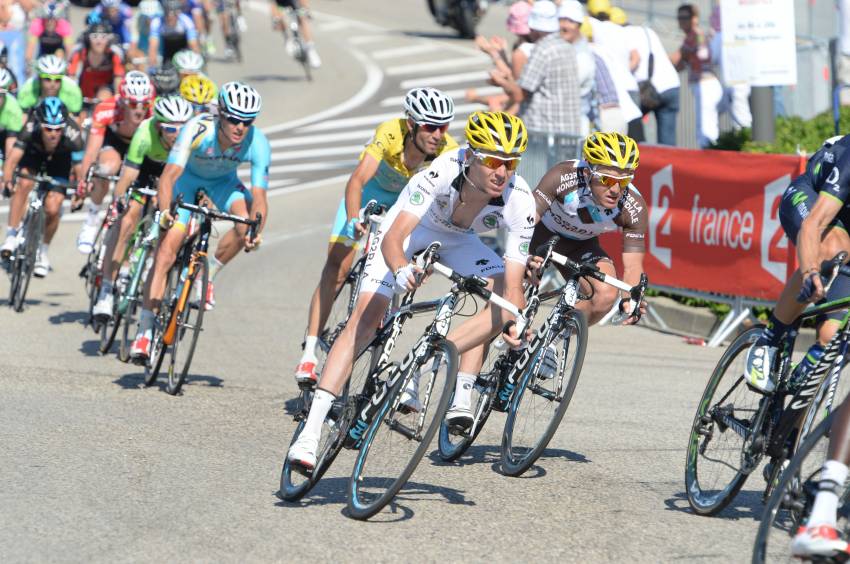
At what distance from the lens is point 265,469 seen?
25.9ft

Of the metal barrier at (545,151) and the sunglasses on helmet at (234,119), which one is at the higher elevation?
the sunglasses on helmet at (234,119)

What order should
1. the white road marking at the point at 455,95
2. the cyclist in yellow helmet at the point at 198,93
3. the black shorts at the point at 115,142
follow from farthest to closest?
the white road marking at the point at 455,95, the black shorts at the point at 115,142, the cyclist in yellow helmet at the point at 198,93

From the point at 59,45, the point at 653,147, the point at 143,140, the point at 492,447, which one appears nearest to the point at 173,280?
the point at 143,140

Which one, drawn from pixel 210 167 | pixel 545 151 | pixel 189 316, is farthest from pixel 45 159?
pixel 545 151

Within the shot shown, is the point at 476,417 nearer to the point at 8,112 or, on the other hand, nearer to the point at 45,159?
the point at 45,159

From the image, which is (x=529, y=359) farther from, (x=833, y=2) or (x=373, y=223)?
(x=833, y=2)

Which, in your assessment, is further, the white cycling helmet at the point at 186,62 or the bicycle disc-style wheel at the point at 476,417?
the white cycling helmet at the point at 186,62

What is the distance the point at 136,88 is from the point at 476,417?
19.6 ft

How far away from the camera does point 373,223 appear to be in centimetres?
916

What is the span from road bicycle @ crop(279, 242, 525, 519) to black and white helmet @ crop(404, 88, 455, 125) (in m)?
2.12

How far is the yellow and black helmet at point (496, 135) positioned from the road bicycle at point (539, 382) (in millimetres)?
942

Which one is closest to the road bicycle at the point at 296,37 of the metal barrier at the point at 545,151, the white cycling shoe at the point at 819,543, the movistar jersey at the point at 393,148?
the metal barrier at the point at 545,151

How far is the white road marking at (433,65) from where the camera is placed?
103 ft

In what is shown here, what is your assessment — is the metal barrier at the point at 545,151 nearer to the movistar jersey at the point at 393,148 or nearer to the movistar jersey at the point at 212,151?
the movistar jersey at the point at 212,151
